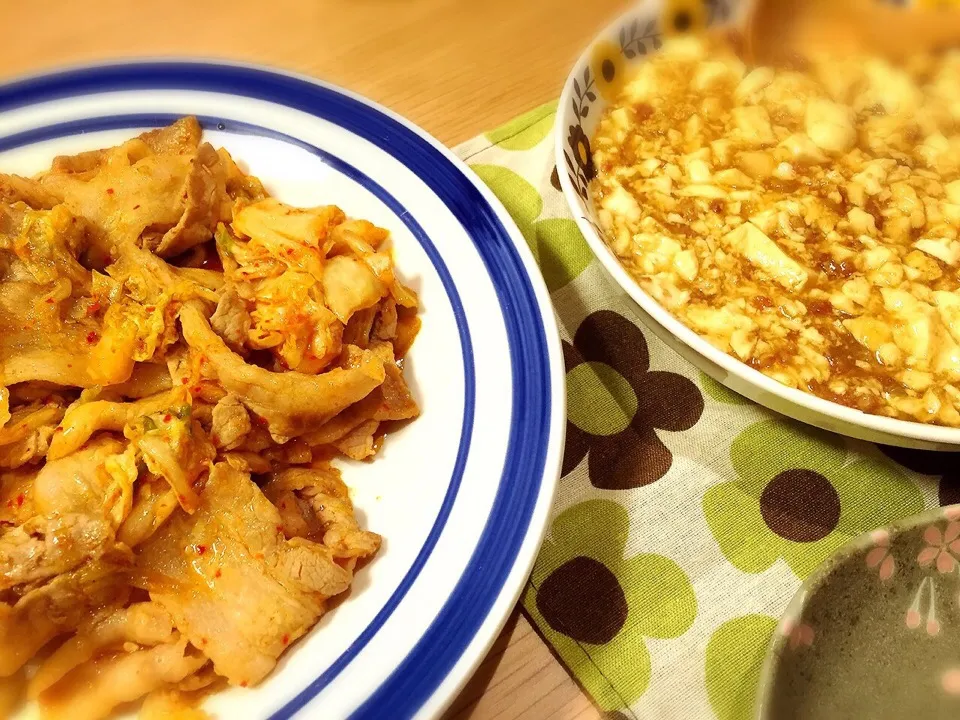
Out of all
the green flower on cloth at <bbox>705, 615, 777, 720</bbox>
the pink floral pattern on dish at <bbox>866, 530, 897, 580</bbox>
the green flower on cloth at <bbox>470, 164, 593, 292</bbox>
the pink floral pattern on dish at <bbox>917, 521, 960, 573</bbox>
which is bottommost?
the green flower on cloth at <bbox>705, 615, 777, 720</bbox>

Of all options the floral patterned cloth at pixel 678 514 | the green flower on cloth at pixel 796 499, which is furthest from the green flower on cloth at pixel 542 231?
the green flower on cloth at pixel 796 499

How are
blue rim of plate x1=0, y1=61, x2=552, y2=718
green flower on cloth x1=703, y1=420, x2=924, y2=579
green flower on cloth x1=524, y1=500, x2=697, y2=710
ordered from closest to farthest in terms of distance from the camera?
blue rim of plate x1=0, y1=61, x2=552, y2=718
green flower on cloth x1=524, y1=500, x2=697, y2=710
green flower on cloth x1=703, y1=420, x2=924, y2=579

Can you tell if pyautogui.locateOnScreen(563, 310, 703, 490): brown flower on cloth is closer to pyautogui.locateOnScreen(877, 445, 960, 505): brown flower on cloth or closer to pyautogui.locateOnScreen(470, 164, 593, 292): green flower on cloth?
pyautogui.locateOnScreen(470, 164, 593, 292): green flower on cloth

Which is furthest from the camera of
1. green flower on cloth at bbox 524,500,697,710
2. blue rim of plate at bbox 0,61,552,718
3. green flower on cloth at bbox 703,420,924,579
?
green flower on cloth at bbox 703,420,924,579

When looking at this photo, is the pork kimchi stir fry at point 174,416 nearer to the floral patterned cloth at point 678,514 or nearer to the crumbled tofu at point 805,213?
the floral patterned cloth at point 678,514

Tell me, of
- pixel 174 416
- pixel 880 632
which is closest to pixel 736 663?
pixel 880 632

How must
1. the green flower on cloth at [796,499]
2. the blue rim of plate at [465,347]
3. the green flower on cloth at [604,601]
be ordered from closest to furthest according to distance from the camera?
the blue rim of plate at [465,347] < the green flower on cloth at [604,601] < the green flower on cloth at [796,499]

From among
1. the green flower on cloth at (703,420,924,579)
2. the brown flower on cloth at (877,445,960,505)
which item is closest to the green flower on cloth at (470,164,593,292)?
the green flower on cloth at (703,420,924,579)
